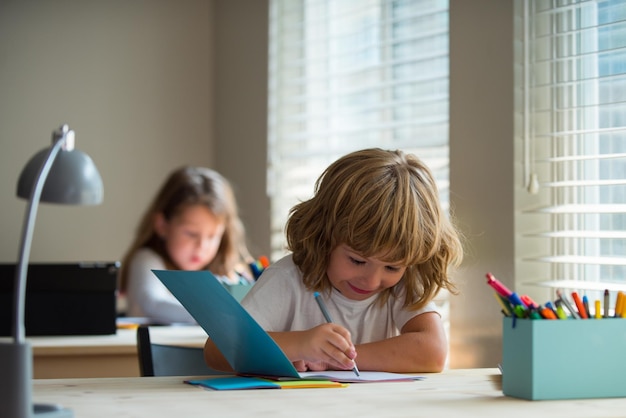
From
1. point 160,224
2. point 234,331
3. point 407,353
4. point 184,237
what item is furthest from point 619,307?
point 160,224

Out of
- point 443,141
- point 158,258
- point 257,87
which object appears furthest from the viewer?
point 257,87

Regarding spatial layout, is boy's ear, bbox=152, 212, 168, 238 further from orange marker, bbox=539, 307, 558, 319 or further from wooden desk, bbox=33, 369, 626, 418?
orange marker, bbox=539, 307, 558, 319

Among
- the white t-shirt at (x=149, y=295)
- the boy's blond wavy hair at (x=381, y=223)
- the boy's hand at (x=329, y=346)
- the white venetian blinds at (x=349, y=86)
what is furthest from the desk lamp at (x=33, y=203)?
the white t-shirt at (x=149, y=295)

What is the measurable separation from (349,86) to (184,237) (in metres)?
0.85

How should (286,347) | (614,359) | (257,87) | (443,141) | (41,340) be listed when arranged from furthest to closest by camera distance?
(257,87) < (443,141) < (41,340) < (286,347) < (614,359)

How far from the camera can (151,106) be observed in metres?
3.97

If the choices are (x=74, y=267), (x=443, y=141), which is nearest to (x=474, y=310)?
(x=443, y=141)

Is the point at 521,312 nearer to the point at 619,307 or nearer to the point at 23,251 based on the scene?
the point at 619,307

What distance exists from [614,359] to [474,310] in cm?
107

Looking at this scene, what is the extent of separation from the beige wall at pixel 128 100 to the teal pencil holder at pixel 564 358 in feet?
7.57

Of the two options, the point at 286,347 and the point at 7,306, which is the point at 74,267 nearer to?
→ the point at 7,306

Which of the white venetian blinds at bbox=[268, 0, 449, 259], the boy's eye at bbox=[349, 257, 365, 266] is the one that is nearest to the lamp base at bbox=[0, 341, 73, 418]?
the boy's eye at bbox=[349, 257, 365, 266]

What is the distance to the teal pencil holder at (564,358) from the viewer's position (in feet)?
4.68

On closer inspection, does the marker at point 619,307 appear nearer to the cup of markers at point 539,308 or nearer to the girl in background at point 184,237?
the cup of markers at point 539,308
